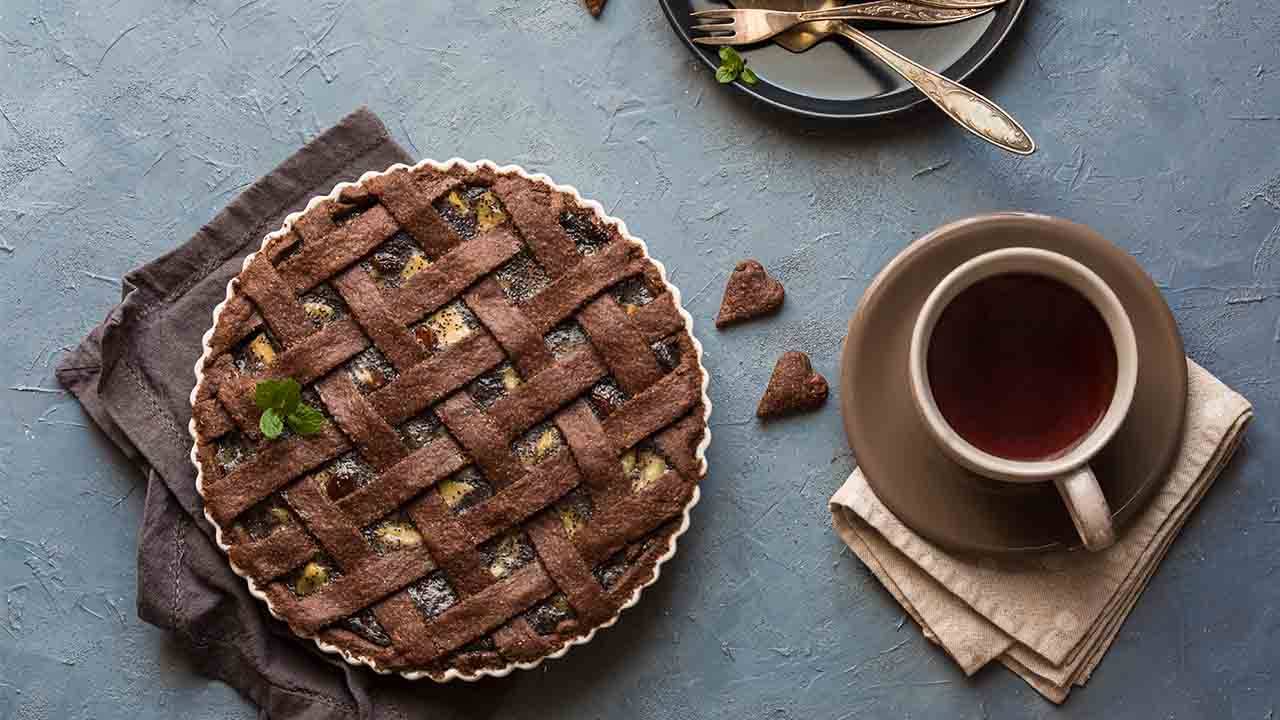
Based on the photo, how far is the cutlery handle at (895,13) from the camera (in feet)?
5.72

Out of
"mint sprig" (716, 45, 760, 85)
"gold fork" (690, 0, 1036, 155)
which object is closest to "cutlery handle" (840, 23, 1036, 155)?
"gold fork" (690, 0, 1036, 155)

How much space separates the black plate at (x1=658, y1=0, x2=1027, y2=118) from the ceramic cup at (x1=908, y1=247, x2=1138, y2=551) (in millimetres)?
363

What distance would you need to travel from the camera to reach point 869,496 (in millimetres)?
1732

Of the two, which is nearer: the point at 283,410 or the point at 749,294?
the point at 283,410

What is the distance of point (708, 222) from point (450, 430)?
49cm

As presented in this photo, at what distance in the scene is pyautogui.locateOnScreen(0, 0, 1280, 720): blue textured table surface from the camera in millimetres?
1790

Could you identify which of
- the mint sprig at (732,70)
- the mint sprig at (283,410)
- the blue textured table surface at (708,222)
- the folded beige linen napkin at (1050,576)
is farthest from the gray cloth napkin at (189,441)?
the folded beige linen napkin at (1050,576)

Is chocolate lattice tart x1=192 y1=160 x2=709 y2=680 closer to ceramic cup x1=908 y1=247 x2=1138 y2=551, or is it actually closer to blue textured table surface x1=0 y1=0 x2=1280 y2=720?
blue textured table surface x1=0 y1=0 x2=1280 y2=720

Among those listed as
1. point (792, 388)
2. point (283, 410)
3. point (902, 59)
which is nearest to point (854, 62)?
point (902, 59)

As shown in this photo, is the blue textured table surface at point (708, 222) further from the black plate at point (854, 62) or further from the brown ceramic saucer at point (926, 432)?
the brown ceramic saucer at point (926, 432)

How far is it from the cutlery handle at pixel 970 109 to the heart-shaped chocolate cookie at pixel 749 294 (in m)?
0.34

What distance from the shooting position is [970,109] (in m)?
1.71

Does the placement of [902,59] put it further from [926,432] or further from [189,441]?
[189,441]

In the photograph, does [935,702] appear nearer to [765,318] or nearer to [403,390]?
[765,318]
